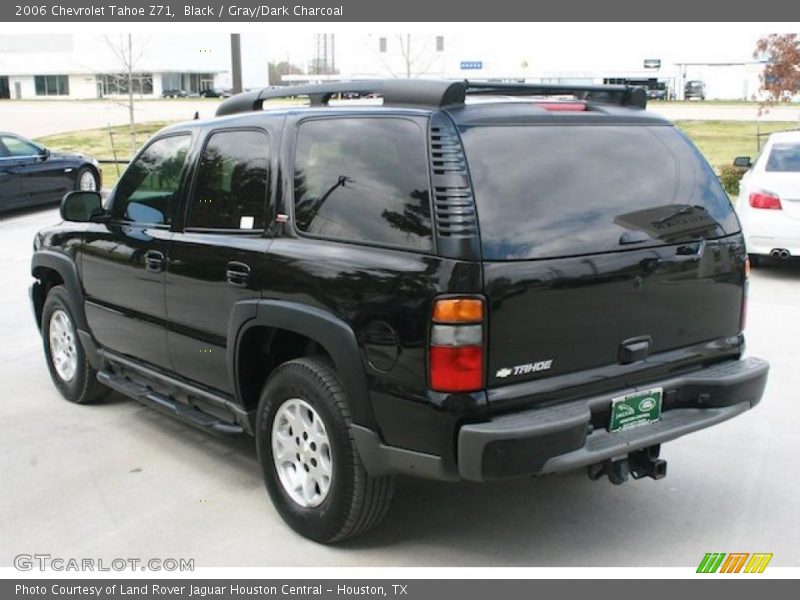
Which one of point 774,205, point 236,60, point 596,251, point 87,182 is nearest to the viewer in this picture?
point 596,251

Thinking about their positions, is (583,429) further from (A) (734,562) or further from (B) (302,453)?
(B) (302,453)

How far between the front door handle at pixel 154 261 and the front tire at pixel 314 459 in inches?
45.5

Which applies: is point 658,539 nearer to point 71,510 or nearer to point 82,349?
point 71,510

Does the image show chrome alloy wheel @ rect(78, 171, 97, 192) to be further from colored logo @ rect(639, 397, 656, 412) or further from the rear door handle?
colored logo @ rect(639, 397, 656, 412)

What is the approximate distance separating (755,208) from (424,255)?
7590 millimetres

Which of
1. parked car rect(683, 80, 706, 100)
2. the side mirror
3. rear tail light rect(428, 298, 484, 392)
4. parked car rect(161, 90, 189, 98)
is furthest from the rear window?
parked car rect(161, 90, 189, 98)

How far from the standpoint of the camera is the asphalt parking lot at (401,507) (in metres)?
3.86

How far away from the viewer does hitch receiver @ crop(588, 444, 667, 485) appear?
12.3ft

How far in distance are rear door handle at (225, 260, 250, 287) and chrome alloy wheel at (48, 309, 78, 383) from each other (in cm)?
226

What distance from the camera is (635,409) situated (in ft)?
12.1

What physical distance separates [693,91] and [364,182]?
6845 cm

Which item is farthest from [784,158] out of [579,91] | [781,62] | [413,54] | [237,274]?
[413,54]

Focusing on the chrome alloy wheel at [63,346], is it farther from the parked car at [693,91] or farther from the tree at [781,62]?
the parked car at [693,91]

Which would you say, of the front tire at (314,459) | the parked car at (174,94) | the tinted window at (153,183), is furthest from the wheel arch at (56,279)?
the parked car at (174,94)
